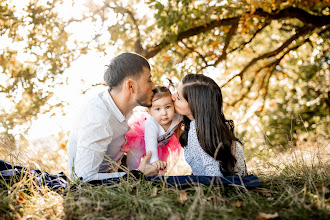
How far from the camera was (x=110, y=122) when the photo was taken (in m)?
3.33

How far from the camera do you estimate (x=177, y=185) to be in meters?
2.70

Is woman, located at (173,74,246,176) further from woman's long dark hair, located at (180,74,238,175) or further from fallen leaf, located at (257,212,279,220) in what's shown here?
fallen leaf, located at (257,212,279,220)

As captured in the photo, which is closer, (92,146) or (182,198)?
(182,198)

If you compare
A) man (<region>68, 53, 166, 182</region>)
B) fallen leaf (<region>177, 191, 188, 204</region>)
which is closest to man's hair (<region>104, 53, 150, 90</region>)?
man (<region>68, 53, 166, 182</region>)

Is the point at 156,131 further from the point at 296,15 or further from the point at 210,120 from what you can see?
the point at 296,15

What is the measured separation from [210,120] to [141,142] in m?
1.08

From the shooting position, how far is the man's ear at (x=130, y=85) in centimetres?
356

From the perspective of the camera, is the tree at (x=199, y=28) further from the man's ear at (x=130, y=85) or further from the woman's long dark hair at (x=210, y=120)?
the man's ear at (x=130, y=85)

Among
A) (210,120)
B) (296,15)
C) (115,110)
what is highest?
(296,15)

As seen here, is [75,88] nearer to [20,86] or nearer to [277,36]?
[20,86]

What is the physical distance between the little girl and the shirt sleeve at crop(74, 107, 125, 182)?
0.56 m

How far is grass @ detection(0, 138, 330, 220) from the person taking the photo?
2146 mm

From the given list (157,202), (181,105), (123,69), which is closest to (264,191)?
(157,202)

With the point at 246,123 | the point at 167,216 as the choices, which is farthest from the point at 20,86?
the point at 246,123
